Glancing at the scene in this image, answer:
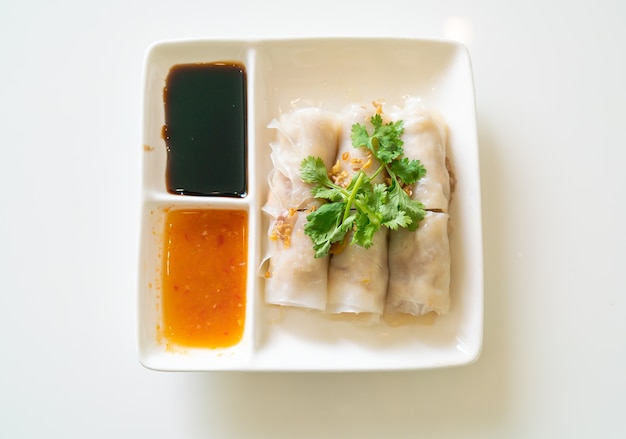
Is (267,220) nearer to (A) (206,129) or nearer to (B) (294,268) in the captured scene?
(B) (294,268)

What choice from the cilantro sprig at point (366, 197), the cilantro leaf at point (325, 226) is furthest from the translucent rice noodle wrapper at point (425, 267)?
the cilantro leaf at point (325, 226)

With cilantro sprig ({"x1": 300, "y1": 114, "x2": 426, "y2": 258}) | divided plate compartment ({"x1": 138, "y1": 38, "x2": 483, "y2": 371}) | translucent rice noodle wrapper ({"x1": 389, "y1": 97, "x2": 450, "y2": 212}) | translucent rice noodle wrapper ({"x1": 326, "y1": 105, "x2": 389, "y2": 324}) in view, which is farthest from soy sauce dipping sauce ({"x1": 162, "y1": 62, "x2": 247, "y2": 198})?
translucent rice noodle wrapper ({"x1": 389, "y1": 97, "x2": 450, "y2": 212})

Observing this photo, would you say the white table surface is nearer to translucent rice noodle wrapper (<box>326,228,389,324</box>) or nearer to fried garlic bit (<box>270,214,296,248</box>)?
translucent rice noodle wrapper (<box>326,228,389,324</box>)

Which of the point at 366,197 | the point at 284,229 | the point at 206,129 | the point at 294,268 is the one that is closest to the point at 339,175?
the point at 366,197

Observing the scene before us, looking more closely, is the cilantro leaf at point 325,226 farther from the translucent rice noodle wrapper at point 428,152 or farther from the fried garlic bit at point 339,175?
the translucent rice noodle wrapper at point 428,152

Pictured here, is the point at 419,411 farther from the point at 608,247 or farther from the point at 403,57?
the point at 403,57

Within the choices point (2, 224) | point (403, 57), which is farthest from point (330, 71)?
point (2, 224)

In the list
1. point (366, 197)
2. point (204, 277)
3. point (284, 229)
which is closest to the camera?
point (366, 197)
